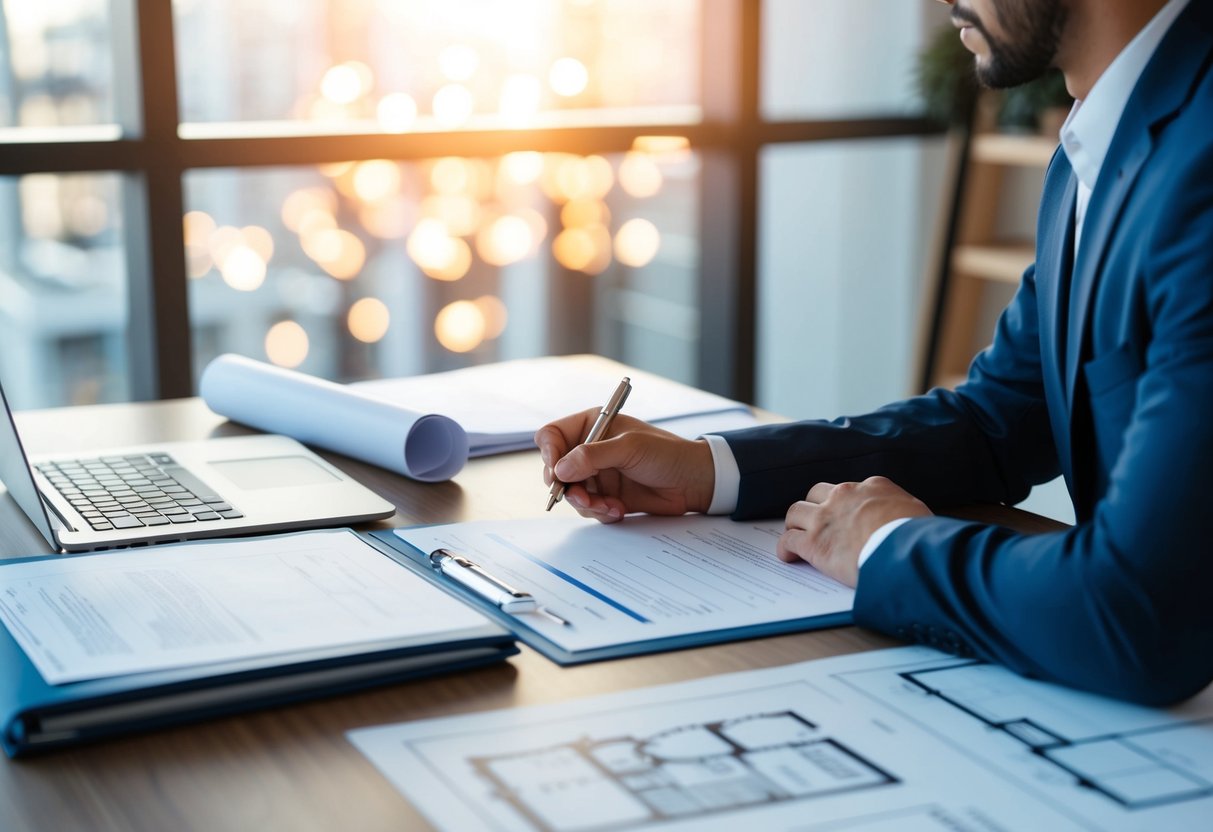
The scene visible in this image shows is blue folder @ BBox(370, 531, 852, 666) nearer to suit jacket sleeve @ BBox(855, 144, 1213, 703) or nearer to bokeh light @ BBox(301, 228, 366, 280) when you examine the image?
suit jacket sleeve @ BBox(855, 144, 1213, 703)

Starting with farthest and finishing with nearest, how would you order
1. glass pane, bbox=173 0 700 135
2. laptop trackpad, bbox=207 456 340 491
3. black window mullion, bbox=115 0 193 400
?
glass pane, bbox=173 0 700 135 → black window mullion, bbox=115 0 193 400 → laptop trackpad, bbox=207 456 340 491

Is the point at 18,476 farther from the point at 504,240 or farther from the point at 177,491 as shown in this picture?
the point at 504,240

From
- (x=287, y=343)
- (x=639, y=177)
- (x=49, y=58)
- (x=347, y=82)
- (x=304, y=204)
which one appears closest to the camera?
(x=49, y=58)

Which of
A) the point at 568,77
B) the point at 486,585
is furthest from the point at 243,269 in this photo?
the point at 486,585

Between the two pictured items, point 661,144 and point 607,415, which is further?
point 661,144

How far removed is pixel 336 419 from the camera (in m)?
1.38

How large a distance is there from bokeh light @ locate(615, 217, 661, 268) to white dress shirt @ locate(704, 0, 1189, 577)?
2.68 m

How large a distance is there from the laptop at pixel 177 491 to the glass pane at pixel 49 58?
1662 mm

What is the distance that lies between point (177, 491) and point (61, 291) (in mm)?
2160

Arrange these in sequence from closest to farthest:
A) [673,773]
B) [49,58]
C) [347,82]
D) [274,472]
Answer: [673,773] → [274,472] → [49,58] → [347,82]

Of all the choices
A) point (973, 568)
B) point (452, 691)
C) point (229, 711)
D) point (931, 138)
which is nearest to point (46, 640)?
point (229, 711)

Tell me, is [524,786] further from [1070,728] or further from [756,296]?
[756,296]

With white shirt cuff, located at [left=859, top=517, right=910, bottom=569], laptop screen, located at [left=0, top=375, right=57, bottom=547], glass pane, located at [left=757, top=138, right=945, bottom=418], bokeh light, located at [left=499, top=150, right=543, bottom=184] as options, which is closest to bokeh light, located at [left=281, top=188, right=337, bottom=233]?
bokeh light, located at [left=499, top=150, right=543, bottom=184]

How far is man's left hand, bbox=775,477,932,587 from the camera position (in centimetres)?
101
